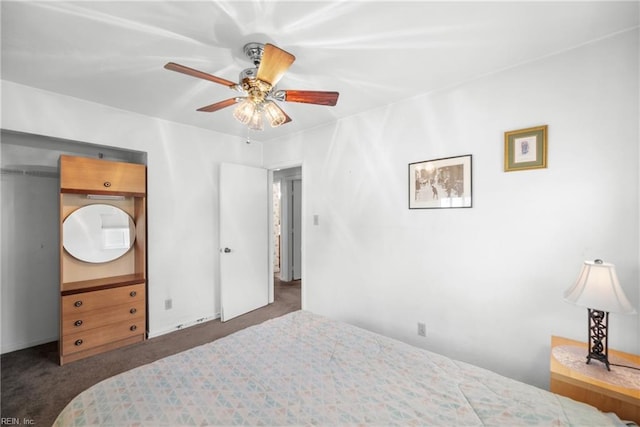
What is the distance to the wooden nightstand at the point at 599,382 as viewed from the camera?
1338mm

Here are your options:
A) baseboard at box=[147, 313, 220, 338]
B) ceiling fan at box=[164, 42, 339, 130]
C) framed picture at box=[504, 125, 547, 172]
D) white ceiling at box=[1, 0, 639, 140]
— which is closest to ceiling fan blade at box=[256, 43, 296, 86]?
ceiling fan at box=[164, 42, 339, 130]

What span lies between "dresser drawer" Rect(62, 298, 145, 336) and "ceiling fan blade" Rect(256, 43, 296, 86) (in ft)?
8.95

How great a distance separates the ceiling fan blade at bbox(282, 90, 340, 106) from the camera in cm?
174

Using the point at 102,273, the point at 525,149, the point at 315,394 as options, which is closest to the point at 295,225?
the point at 102,273

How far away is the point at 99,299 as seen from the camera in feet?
8.98

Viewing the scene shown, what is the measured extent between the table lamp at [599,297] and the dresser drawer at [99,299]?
3636 mm

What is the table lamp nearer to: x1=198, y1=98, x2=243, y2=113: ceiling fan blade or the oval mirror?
x1=198, y1=98, x2=243, y2=113: ceiling fan blade

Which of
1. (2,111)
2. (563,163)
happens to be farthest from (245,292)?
(563,163)

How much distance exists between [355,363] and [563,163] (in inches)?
74.8

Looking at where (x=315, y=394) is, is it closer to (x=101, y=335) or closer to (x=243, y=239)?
(x=101, y=335)

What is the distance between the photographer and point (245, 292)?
3.91m

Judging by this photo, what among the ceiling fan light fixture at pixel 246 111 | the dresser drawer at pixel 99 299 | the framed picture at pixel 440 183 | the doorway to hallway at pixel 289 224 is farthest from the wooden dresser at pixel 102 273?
the framed picture at pixel 440 183

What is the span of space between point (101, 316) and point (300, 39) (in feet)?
10.0

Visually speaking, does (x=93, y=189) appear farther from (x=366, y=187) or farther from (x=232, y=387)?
(x=366, y=187)
